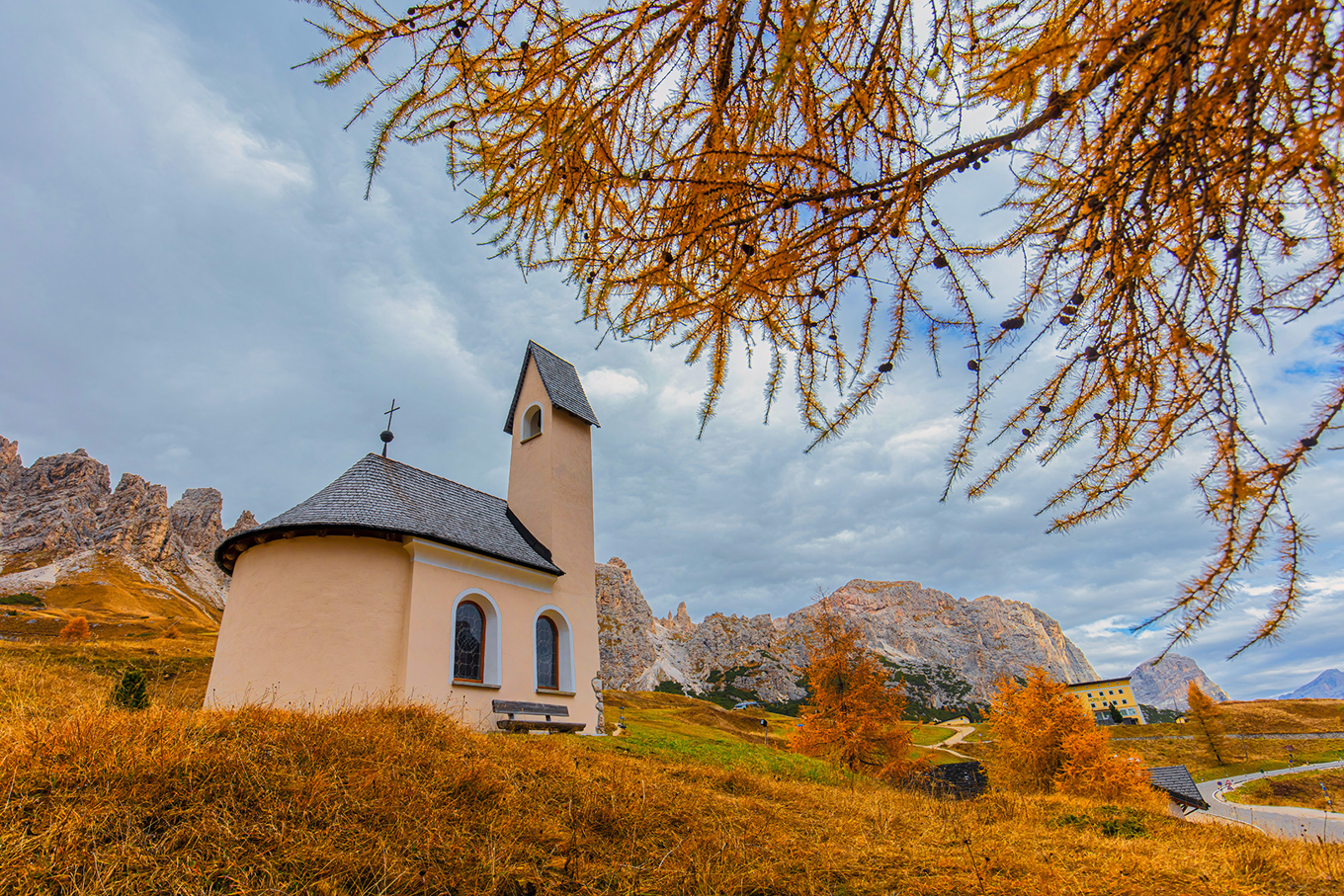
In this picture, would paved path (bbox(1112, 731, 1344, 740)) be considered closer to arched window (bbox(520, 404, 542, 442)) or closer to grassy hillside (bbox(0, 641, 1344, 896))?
grassy hillside (bbox(0, 641, 1344, 896))

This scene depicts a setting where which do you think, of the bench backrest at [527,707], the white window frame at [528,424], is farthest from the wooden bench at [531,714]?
the white window frame at [528,424]

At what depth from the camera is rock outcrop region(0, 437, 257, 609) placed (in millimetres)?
96500

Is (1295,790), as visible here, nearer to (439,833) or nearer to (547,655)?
(547,655)

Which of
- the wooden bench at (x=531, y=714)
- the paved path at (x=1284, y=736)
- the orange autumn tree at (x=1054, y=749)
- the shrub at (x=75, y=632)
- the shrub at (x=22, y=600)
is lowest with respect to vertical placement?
the paved path at (x=1284, y=736)

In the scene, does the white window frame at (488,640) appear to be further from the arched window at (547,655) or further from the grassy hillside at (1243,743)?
the grassy hillside at (1243,743)

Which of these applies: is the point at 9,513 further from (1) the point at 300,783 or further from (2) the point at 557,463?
(1) the point at 300,783

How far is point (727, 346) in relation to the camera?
309cm

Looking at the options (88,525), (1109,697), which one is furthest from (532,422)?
(88,525)

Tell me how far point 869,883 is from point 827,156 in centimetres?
487

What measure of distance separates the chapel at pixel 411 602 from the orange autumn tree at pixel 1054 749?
1434 centimetres

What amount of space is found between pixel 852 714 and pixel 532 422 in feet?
52.6

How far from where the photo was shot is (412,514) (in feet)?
38.1

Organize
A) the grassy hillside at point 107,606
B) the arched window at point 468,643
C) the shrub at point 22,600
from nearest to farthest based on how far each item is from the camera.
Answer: the arched window at point 468,643 < the grassy hillside at point 107,606 < the shrub at point 22,600

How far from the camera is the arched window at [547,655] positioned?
41.9 feet
